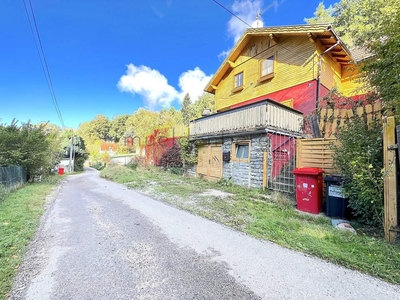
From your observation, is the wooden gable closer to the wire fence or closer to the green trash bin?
the green trash bin

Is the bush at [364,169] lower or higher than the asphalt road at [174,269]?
higher

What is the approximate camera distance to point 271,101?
8.31m

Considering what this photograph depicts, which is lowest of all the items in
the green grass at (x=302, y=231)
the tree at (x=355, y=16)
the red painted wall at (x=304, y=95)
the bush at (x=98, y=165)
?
the bush at (x=98, y=165)

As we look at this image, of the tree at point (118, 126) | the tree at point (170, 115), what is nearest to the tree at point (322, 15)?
the tree at point (170, 115)

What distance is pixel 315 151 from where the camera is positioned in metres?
5.65

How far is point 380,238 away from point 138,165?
18602 millimetres

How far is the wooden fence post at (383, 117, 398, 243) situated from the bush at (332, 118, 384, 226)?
139 mm

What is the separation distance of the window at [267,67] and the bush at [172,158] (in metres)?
7.74

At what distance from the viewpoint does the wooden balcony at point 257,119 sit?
26.9 ft

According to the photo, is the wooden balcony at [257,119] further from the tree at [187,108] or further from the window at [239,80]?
the tree at [187,108]

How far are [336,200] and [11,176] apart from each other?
13.0 metres

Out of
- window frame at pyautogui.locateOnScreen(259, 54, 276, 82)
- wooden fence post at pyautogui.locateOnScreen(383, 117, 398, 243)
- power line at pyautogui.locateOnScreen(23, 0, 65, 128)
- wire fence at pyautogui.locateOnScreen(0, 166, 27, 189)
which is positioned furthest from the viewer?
window frame at pyautogui.locateOnScreen(259, 54, 276, 82)

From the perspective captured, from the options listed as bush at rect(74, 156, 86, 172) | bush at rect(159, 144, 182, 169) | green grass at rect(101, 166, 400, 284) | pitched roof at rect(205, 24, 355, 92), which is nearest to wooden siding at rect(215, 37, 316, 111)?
pitched roof at rect(205, 24, 355, 92)

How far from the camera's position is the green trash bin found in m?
4.52
